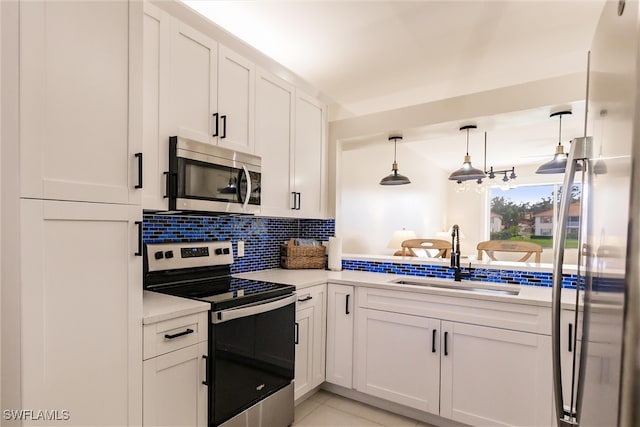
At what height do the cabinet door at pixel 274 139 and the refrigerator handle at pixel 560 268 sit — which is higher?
the cabinet door at pixel 274 139

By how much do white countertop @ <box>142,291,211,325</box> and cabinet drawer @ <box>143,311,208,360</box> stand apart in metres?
0.02

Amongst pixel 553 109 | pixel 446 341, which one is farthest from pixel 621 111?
pixel 553 109

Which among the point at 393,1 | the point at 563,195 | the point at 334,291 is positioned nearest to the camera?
the point at 563,195

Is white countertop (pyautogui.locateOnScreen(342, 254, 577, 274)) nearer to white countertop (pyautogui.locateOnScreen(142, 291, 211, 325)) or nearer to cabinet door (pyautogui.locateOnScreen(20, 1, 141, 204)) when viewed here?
white countertop (pyautogui.locateOnScreen(142, 291, 211, 325))

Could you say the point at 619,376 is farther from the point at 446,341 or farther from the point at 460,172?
the point at 460,172

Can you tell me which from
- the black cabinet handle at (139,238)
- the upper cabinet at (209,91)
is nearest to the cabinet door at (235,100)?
the upper cabinet at (209,91)

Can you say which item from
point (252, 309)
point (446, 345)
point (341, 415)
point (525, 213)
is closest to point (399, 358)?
point (446, 345)

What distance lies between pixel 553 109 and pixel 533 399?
176cm

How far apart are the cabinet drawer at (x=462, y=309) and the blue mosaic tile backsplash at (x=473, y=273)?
48 cm

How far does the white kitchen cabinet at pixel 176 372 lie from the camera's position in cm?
146

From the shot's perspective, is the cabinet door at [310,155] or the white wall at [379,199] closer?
the cabinet door at [310,155]

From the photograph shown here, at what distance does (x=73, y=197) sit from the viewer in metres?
1.22

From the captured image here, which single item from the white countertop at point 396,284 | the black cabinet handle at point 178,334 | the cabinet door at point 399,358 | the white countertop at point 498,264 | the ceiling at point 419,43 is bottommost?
the cabinet door at point 399,358

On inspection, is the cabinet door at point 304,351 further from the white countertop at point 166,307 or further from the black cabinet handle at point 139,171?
the black cabinet handle at point 139,171
